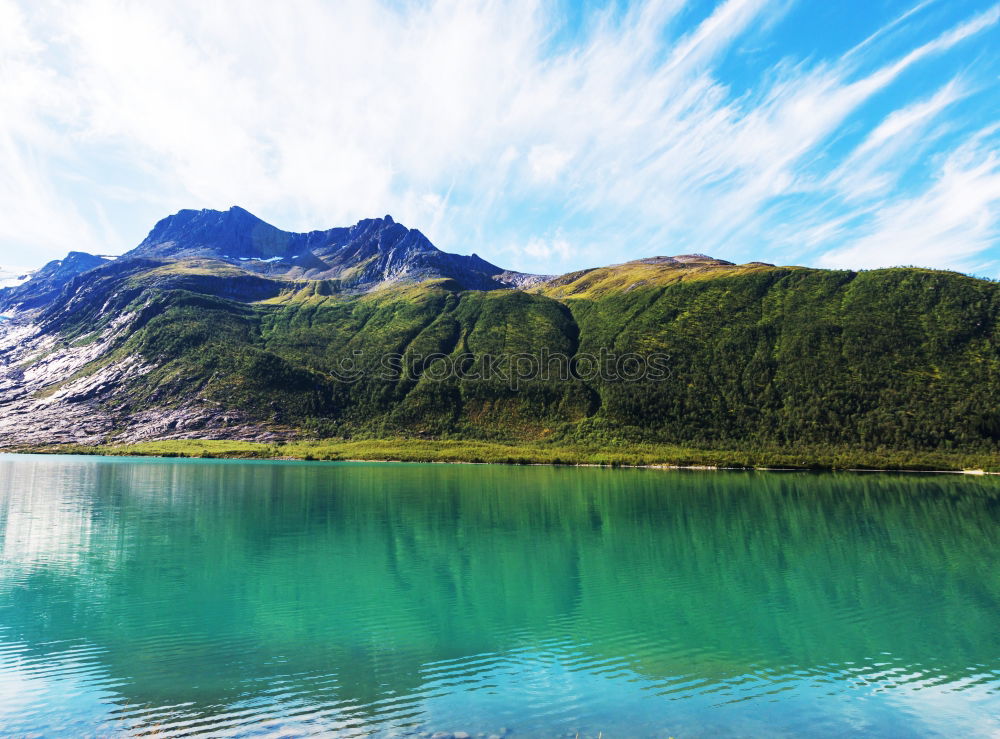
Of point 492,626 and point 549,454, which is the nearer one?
point 492,626

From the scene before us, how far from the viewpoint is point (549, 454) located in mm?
160500

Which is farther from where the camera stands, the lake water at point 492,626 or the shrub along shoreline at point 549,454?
the shrub along shoreline at point 549,454

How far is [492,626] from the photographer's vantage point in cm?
2447

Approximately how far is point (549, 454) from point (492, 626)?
137540 mm

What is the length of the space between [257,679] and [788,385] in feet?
596

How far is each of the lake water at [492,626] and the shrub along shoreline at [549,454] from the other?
299ft

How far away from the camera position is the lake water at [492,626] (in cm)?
1653

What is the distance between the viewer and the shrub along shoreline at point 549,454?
13300cm

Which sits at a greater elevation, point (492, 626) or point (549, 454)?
point (549, 454)

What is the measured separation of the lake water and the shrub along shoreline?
91.2 metres

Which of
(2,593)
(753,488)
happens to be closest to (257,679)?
(2,593)

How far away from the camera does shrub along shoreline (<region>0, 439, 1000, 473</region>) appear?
5236 inches

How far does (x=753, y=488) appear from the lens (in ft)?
293

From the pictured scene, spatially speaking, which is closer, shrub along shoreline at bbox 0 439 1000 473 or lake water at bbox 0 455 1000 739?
lake water at bbox 0 455 1000 739
